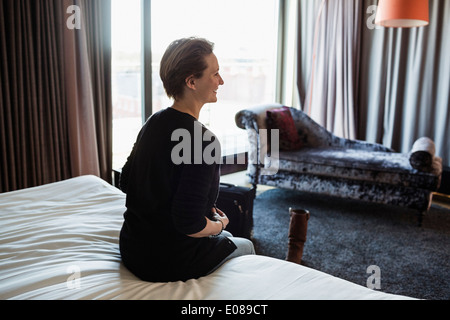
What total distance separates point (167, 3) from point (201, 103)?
10.6ft

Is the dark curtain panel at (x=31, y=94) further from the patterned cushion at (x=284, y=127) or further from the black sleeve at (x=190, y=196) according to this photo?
the black sleeve at (x=190, y=196)

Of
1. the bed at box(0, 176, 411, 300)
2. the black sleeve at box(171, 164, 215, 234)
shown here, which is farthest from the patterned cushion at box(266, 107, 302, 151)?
the black sleeve at box(171, 164, 215, 234)

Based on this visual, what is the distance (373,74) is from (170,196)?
4168mm

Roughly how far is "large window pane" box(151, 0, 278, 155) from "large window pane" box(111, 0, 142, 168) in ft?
1.04

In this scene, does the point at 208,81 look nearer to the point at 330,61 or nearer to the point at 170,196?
the point at 170,196

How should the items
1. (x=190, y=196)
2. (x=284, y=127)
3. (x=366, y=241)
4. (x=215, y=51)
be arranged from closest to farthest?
1. (x=190, y=196)
2. (x=366, y=241)
3. (x=215, y=51)
4. (x=284, y=127)

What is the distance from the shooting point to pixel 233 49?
16.4 ft

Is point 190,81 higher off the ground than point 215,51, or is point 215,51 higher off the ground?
point 215,51

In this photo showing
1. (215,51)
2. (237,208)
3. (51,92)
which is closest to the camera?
(237,208)

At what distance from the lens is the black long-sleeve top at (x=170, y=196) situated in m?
1.13

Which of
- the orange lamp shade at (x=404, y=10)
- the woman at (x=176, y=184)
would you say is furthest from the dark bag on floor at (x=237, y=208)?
the orange lamp shade at (x=404, y=10)

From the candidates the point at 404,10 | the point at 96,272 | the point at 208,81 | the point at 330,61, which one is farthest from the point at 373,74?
the point at 96,272

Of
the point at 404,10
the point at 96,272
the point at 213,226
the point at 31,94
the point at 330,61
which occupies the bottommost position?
the point at 96,272
